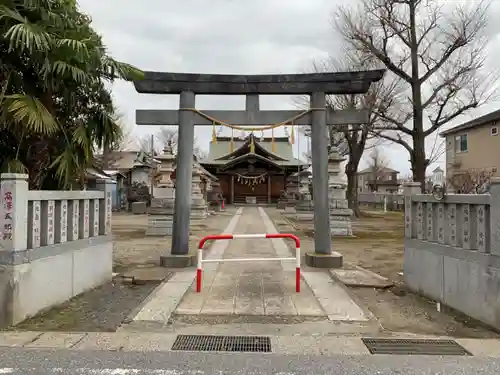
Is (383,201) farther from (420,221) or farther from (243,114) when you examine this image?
(420,221)

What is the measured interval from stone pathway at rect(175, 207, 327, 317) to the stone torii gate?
3.49 ft

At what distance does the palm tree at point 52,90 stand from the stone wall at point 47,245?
0.77m

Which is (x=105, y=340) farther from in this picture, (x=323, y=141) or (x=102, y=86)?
(x=323, y=141)

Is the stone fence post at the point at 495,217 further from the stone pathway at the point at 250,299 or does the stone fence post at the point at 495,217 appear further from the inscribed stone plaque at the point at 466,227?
the stone pathway at the point at 250,299

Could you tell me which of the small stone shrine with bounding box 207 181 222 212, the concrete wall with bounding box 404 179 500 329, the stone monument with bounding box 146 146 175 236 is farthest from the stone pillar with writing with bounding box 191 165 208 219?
the concrete wall with bounding box 404 179 500 329

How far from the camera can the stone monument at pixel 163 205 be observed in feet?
52.1

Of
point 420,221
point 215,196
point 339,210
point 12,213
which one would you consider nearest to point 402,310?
point 420,221

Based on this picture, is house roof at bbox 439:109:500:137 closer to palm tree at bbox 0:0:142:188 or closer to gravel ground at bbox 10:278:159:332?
palm tree at bbox 0:0:142:188

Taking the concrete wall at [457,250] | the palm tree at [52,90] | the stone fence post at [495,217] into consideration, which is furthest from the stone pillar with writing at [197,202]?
the stone fence post at [495,217]

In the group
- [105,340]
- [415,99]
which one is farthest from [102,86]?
[415,99]

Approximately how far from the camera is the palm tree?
618 centimetres

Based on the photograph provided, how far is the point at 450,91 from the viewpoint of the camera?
19.5 meters

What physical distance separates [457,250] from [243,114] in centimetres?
521

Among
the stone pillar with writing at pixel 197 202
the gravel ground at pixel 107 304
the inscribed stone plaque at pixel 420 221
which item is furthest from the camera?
the stone pillar with writing at pixel 197 202
